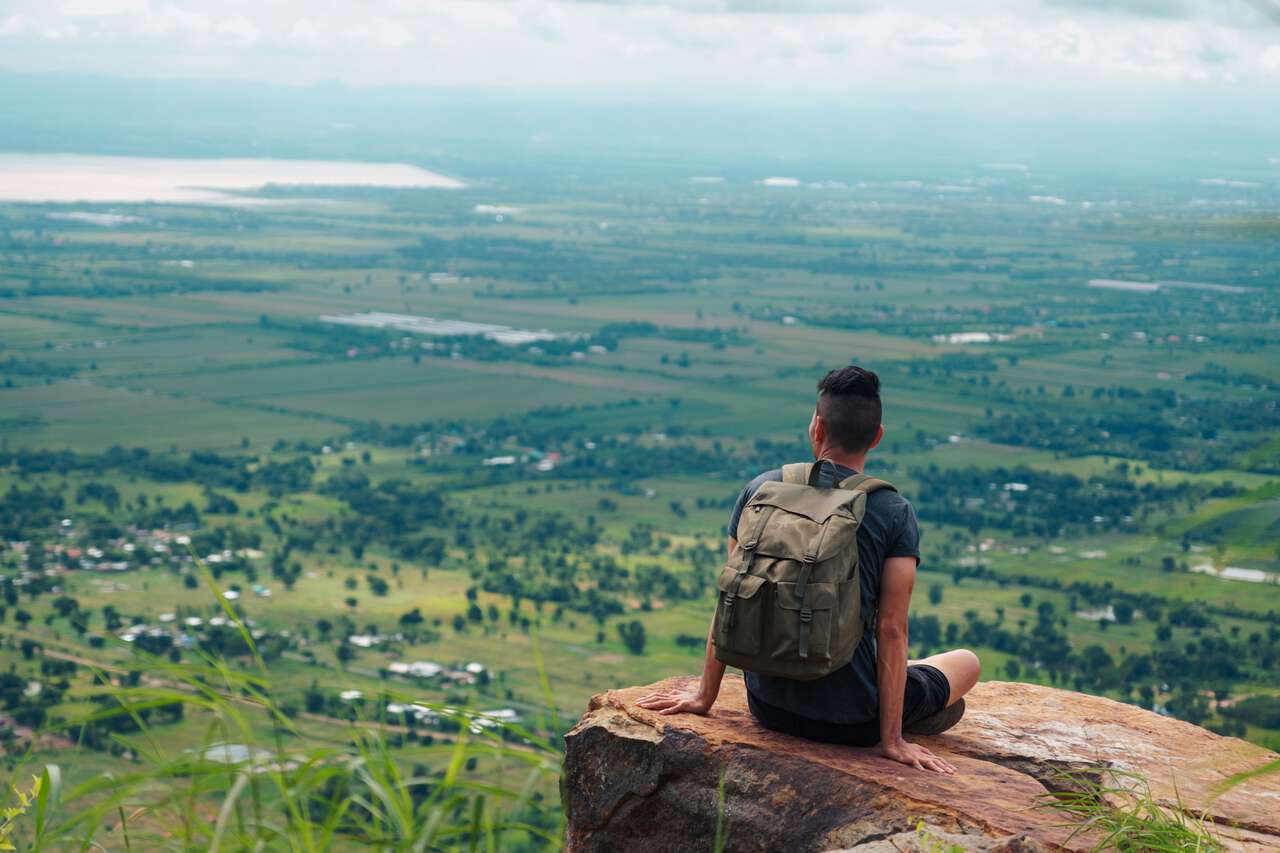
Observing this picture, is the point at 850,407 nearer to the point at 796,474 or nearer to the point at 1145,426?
the point at 796,474

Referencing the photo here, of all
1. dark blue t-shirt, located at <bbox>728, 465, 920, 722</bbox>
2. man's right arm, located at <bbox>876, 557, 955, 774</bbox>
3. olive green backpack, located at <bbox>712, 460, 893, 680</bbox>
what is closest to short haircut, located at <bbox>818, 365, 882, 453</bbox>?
dark blue t-shirt, located at <bbox>728, 465, 920, 722</bbox>

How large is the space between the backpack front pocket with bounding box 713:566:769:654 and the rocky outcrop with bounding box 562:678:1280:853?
0.58m

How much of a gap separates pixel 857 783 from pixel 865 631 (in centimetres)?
60

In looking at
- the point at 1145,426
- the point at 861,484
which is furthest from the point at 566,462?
the point at 861,484

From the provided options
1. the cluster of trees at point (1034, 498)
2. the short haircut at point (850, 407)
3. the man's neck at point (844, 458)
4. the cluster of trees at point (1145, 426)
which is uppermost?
the short haircut at point (850, 407)

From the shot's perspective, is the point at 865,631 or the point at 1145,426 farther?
the point at 1145,426

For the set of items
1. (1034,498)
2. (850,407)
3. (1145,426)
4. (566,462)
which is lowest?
(566,462)

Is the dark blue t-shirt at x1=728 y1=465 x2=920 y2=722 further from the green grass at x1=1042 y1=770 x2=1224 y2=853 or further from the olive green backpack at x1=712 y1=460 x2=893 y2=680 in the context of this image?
the green grass at x1=1042 y1=770 x2=1224 y2=853

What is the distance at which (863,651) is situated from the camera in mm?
5543

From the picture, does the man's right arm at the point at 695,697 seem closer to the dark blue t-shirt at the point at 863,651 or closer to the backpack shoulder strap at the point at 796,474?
the dark blue t-shirt at the point at 863,651

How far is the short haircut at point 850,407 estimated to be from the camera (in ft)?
18.0

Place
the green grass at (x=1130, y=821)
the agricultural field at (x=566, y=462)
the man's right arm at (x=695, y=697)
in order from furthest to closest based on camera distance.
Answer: the agricultural field at (x=566, y=462) → the man's right arm at (x=695, y=697) → the green grass at (x=1130, y=821)

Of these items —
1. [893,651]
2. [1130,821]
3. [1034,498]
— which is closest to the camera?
[1130,821]

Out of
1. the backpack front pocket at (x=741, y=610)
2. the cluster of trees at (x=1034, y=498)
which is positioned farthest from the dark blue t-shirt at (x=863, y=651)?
the cluster of trees at (x=1034, y=498)
